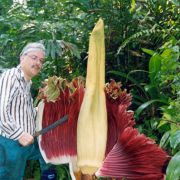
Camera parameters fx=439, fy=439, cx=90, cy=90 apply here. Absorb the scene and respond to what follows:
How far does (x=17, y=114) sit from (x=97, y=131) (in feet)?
1.48

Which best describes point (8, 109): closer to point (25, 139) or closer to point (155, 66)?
point (25, 139)

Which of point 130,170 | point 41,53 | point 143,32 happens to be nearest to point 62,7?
point 143,32

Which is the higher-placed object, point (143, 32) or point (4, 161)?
point (143, 32)

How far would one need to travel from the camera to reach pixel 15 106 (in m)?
2.17

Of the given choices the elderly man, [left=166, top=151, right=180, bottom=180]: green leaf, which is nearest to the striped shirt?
the elderly man

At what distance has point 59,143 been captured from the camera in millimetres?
2129

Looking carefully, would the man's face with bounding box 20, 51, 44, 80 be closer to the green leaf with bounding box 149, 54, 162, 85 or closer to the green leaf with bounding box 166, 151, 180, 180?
the green leaf with bounding box 166, 151, 180, 180

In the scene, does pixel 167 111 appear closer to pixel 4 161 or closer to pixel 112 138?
pixel 112 138

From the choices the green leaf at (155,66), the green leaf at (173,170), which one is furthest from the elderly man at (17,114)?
the green leaf at (155,66)

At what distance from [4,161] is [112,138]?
591mm

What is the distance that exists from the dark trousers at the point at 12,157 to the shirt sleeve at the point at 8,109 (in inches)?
3.3

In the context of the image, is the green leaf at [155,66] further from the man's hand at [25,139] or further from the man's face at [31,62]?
the man's hand at [25,139]

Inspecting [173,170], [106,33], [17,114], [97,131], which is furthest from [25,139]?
[106,33]

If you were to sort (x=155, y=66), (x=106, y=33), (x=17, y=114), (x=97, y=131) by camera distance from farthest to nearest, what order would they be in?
(x=106, y=33)
(x=155, y=66)
(x=17, y=114)
(x=97, y=131)
